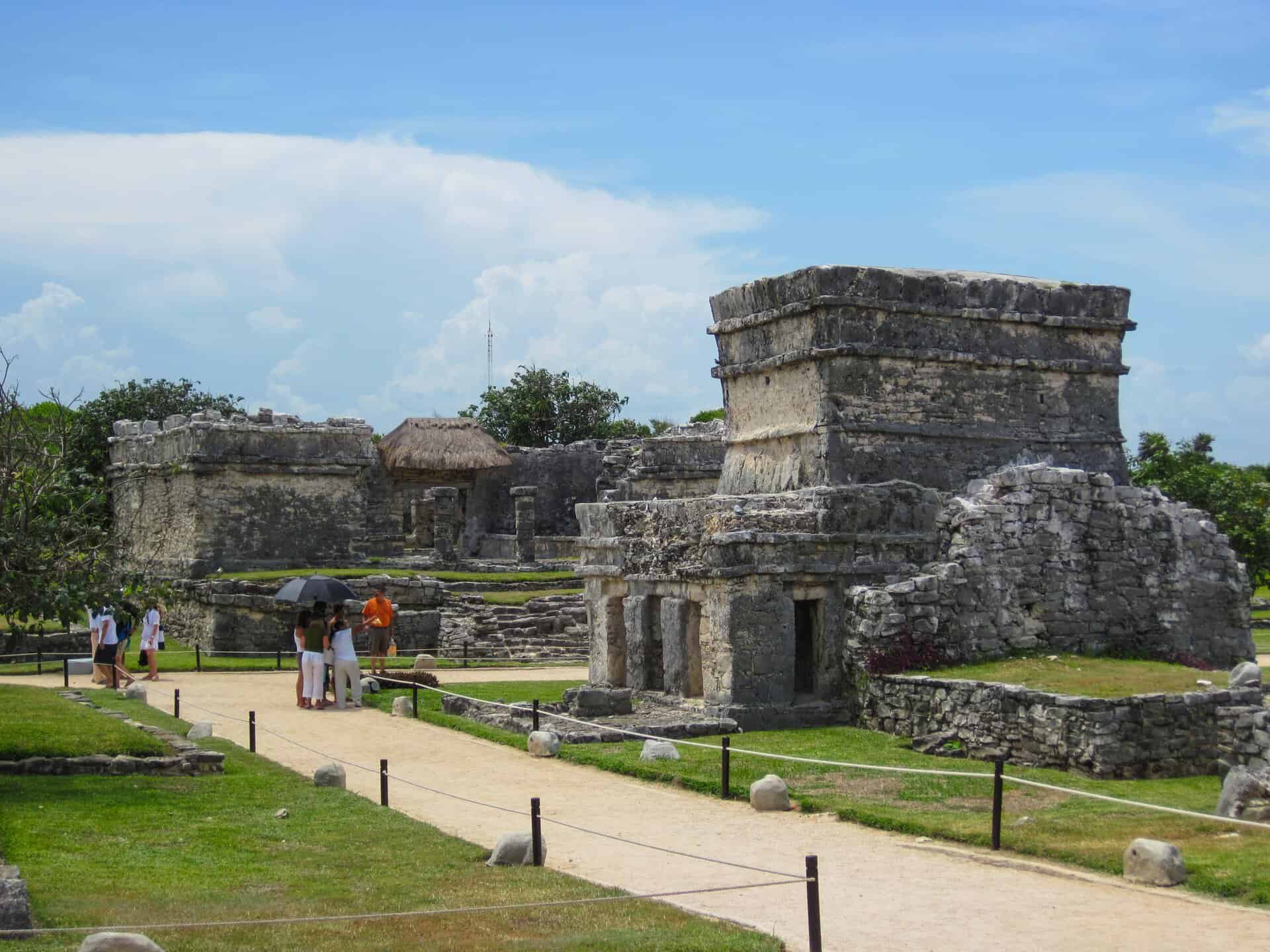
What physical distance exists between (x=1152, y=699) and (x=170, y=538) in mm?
22008

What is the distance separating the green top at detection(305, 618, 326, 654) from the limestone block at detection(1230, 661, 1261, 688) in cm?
1101

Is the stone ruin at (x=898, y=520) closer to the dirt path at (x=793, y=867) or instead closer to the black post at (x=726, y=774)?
the dirt path at (x=793, y=867)

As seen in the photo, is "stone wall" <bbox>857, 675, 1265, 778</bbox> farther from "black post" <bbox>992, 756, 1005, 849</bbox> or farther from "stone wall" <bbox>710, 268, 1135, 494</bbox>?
"stone wall" <bbox>710, 268, 1135, 494</bbox>

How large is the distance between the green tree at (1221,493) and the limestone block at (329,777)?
2274cm

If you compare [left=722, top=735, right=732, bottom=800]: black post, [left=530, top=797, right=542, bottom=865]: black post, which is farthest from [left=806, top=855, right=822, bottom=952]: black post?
[left=722, top=735, right=732, bottom=800]: black post

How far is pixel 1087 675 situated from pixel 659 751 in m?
4.53

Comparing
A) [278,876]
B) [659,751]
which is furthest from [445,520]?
[278,876]

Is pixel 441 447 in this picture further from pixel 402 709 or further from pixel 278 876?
pixel 278 876

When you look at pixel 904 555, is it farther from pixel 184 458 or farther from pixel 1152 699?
pixel 184 458

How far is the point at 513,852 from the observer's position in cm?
1012

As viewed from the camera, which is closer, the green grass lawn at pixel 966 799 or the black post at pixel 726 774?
the green grass lawn at pixel 966 799

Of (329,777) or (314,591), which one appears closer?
(329,777)

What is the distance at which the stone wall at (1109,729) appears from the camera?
13.6 meters

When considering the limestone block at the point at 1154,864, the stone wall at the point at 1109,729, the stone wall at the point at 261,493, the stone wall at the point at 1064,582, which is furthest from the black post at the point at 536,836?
the stone wall at the point at 261,493
